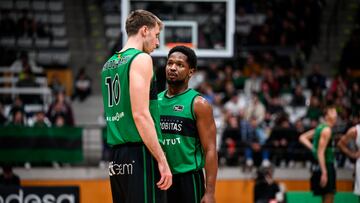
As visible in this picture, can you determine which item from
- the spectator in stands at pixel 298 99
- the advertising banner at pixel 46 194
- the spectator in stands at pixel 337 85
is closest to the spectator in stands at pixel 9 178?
the advertising banner at pixel 46 194

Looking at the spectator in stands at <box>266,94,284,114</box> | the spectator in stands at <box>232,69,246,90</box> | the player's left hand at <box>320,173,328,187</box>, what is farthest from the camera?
the spectator in stands at <box>232,69,246,90</box>

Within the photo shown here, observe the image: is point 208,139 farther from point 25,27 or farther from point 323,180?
point 25,27

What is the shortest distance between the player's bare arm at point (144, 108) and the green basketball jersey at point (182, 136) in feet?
3.38

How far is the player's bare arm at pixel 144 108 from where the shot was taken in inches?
210

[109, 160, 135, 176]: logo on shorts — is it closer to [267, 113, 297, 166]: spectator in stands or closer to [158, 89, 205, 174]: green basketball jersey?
[158, 89, 205, 174]: green basketball jersey

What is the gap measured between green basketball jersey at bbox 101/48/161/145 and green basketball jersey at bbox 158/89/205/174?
0.85 meters

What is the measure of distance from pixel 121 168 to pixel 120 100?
482 mm

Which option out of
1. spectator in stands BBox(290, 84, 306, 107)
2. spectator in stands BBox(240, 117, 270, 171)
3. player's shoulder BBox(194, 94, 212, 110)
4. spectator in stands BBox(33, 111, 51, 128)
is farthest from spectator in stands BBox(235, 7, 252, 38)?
player's shoulder BBox(194, 94, 212, 110)

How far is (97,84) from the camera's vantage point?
20.5 meters

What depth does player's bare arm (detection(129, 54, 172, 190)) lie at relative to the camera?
5331 mm

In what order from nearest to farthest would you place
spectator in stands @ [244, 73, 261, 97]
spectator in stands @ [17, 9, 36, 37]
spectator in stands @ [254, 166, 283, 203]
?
spectator in stands @ [254, 166, 283, 203]
spectator in stands @ [244, 73, 261, 97]
spectator in stands @ [17, 9, 36, 37]

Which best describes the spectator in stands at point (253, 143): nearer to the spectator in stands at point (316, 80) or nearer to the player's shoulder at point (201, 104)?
the spectator in stands at point (316, 80)

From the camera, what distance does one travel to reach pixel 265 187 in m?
13.9

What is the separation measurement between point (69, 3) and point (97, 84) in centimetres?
345
